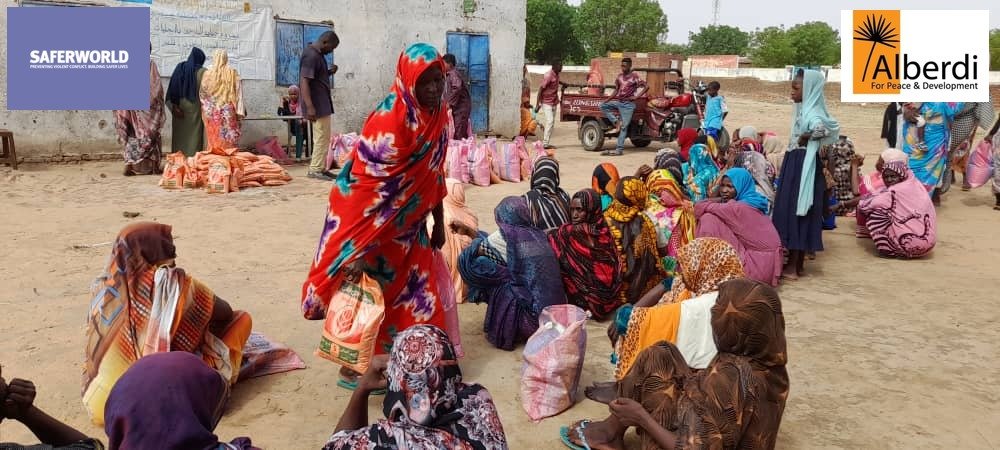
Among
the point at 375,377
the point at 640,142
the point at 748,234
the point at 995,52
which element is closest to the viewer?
the point at 375,377

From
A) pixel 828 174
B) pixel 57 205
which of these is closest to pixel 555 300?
pixel 828 174

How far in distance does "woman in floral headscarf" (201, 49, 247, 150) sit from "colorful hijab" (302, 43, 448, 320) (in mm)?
6587

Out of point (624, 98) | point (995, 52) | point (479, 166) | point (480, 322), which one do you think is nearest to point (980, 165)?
point (624, 98)

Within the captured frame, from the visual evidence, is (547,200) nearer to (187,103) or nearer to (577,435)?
(577,435)

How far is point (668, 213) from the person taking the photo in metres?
5.00

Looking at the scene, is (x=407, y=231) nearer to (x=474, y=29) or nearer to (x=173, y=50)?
(x=173, y=50)

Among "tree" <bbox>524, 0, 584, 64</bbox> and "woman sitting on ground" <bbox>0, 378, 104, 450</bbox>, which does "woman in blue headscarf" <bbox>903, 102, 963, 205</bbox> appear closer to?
"woman sitting on ground" <bbox>0, 378, 104, 450</bbox>

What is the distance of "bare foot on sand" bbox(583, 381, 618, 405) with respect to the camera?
3.51m

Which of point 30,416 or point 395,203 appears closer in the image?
point 30,416

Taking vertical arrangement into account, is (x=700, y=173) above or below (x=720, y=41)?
below

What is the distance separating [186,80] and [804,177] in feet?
24.3

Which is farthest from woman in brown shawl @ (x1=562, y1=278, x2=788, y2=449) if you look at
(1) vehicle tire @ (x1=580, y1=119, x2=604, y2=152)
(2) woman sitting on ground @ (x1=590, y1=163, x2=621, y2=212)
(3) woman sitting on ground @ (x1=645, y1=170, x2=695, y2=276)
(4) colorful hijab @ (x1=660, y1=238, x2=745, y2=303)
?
(1) vehicle tire @ (x1=580, y1=119, x2=604, y2=152)

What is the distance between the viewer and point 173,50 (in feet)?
33.1

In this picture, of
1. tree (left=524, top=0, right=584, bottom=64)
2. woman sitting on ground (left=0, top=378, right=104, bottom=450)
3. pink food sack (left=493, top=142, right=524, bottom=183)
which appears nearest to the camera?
woman sitting on ground (left=0, top=378, right=104, bottom=450)
